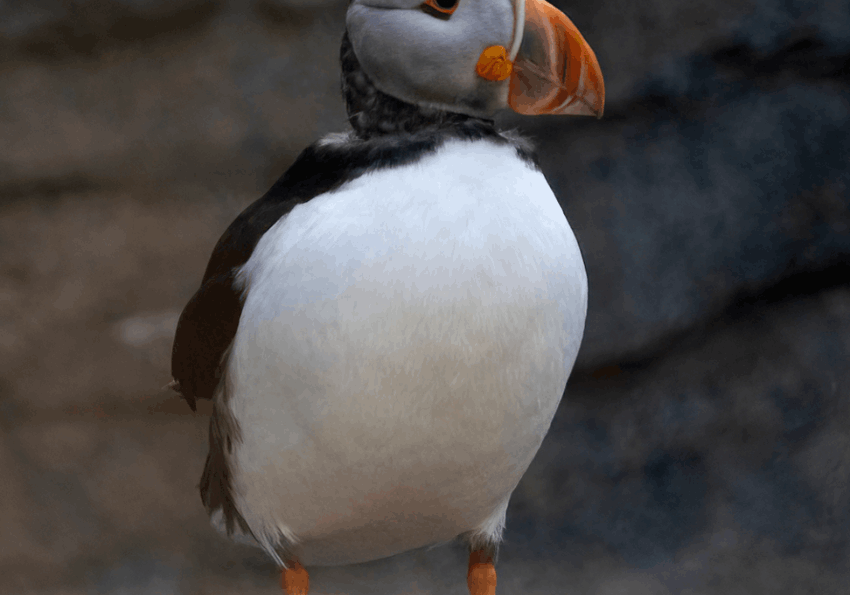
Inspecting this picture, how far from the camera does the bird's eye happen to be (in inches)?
44.2

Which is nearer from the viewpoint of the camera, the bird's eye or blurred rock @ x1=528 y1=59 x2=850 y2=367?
the bird's eye

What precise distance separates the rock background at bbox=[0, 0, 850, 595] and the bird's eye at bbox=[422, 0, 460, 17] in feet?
3.82

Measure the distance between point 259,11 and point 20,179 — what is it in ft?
2.71

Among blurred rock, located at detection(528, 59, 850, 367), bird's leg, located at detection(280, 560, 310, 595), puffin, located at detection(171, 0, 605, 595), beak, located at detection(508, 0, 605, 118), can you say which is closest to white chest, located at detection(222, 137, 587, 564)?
puffin, located at detection(171, 0, 605, 595)

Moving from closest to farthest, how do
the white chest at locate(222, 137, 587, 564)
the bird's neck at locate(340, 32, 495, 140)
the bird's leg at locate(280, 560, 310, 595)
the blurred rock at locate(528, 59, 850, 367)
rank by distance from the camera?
the white chest at locate(222, 137, 587, 564) < the bird's neck at locate(340, 32, 495, 140) < the bird's leg at locate(280, 560, 310, 595) < the blurred rock at locate(528, 59, 850, 367)

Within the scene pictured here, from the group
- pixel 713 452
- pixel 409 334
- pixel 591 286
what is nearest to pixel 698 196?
pixel 591 286

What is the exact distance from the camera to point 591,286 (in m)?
2.25

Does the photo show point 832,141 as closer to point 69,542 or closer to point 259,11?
point 259,11

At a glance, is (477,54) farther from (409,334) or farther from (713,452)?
(713,452)

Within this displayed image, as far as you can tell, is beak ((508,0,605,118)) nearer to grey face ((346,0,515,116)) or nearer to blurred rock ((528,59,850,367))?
grey face ((346,0,515,116))

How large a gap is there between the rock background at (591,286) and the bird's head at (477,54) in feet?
3.63

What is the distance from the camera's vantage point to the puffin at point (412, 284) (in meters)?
1.07

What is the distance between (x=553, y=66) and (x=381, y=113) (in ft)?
0.84

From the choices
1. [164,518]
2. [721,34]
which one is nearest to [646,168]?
[721,34]
